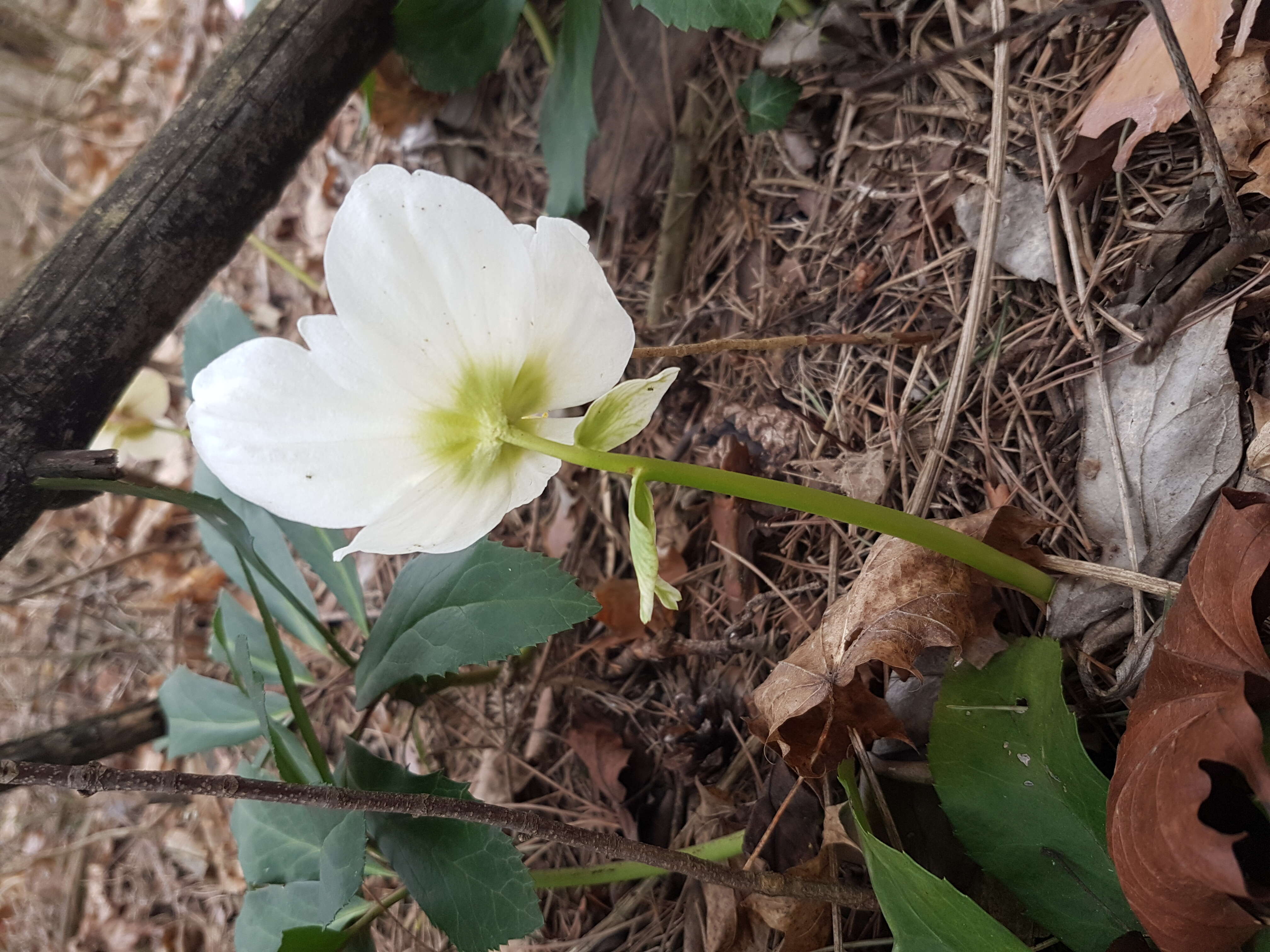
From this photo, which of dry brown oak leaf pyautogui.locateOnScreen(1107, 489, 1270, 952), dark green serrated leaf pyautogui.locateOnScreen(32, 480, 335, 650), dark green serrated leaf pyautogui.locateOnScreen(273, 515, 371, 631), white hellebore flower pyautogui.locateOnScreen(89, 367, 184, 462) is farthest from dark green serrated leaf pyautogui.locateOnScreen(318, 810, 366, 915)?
white hellebore flower pyautogui.locateOnScreen(89, 367, 184, 462)

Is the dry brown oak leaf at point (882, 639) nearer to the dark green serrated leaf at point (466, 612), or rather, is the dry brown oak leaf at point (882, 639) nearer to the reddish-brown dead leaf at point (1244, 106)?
the dark green serrated leaf at point (466, 612)

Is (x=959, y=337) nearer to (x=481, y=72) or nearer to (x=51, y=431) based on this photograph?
(x=481, y=72)

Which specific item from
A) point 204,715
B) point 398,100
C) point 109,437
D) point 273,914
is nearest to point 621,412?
point 273,914

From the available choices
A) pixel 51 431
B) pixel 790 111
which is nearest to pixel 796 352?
pixel 790 111

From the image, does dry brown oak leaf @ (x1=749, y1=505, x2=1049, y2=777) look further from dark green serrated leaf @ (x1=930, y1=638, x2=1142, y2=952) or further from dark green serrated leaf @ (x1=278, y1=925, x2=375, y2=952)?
dark green serrated leaf @ (x1=278, y1=925, x2=375, y2=952)

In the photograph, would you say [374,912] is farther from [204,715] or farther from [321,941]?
[204,715]

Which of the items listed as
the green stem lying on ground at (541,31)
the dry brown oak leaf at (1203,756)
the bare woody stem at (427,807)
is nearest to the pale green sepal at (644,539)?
the bare woody stem at (427,807)
